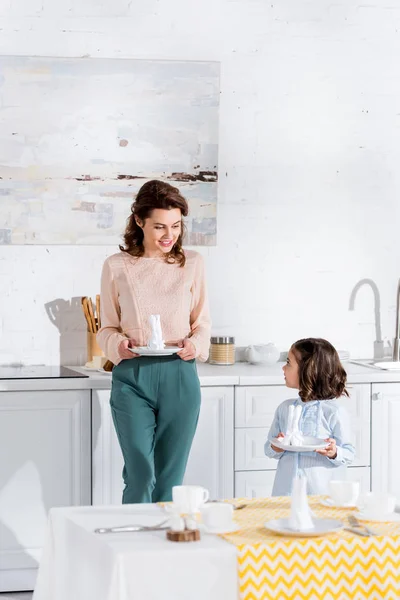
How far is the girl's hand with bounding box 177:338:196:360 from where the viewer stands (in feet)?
10.6

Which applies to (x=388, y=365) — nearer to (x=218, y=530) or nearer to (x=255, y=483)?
(x=255, y=483)

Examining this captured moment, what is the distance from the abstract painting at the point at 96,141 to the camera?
A: 4.15 metres

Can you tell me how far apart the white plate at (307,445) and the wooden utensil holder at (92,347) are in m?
1.52

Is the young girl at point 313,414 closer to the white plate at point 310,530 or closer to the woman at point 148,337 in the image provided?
the woman at point 148,337

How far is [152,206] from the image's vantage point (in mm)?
3258

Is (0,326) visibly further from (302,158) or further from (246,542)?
(246,542)

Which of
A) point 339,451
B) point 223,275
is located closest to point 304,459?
point 339,451

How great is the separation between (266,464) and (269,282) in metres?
0.90

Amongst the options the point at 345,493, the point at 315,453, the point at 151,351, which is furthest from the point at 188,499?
the point at 151,351

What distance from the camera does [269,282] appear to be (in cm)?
440

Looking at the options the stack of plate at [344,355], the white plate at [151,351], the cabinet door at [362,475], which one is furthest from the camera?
the stack of plate at [344,355]

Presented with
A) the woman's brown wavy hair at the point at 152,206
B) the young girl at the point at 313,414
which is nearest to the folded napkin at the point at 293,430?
the young girl at the point at 313,414

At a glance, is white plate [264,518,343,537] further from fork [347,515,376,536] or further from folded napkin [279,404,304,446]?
folded napkin [279,404,304,446]

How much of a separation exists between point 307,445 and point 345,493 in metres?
0.34
